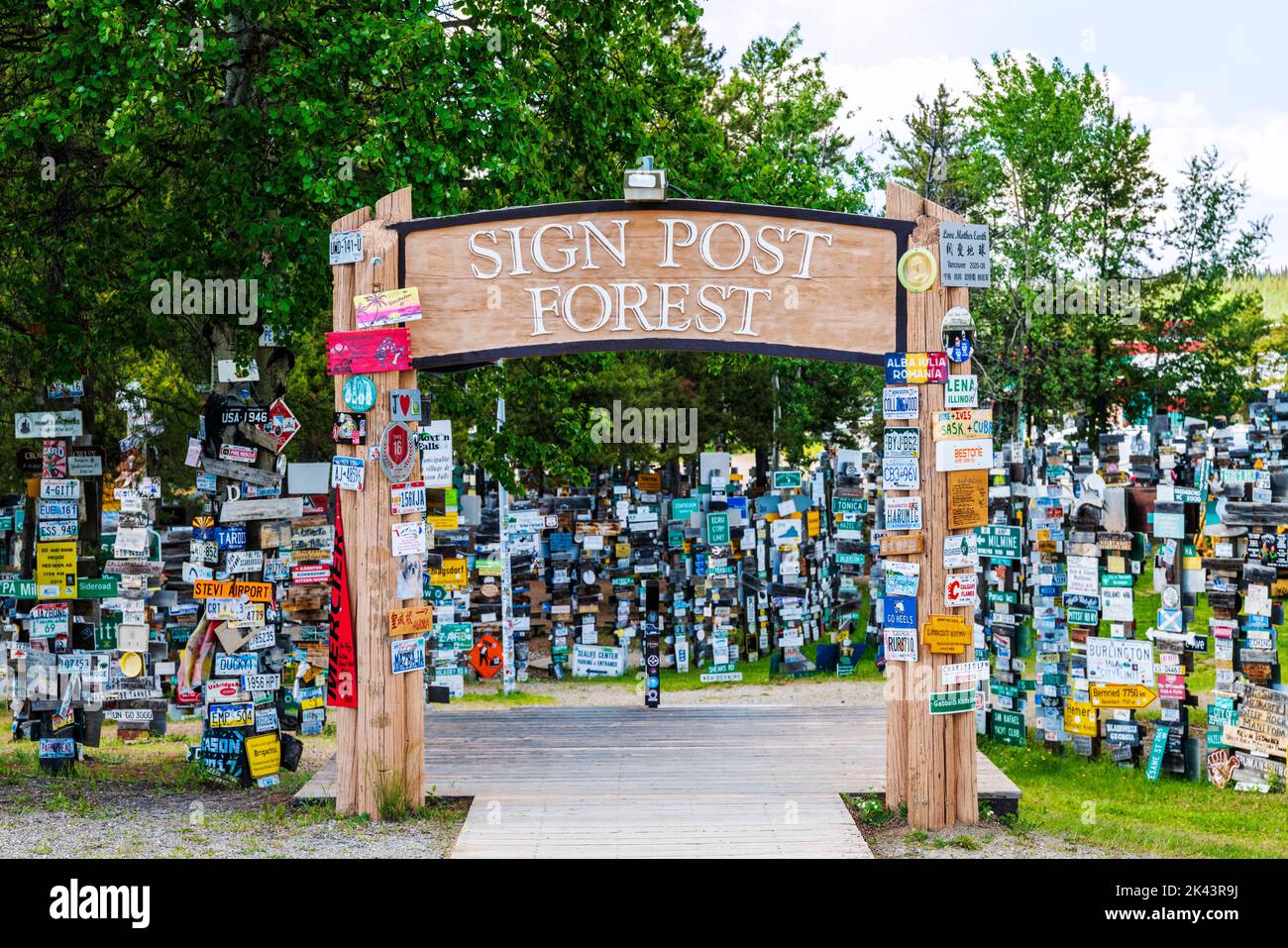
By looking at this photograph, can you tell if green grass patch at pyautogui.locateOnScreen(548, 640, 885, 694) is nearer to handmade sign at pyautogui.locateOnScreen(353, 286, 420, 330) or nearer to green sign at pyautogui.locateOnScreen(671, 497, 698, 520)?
green sign at pyautogui.locateOnScreen(671, 497, 698, 520)

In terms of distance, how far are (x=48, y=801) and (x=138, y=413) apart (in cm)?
352

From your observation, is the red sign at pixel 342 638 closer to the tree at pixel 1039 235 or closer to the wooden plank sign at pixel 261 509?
the wooden plank sign at pixel 261 509

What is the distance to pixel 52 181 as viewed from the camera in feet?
40.4

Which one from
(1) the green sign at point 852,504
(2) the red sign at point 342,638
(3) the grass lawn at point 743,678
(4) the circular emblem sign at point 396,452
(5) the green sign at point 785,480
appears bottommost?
(3) the grass lawn at point 743,678

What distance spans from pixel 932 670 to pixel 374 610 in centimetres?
366

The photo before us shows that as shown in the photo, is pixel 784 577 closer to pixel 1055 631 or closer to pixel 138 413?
pixel 1055 631

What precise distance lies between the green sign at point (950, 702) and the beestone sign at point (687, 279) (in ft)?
7.34

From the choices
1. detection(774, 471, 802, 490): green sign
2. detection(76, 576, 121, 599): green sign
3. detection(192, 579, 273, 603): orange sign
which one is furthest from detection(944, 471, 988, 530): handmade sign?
detection(774, 471, 802, 490): green sign

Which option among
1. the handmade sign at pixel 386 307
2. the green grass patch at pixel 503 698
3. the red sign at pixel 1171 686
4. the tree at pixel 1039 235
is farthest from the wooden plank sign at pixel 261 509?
the tree at pixel 1039 235

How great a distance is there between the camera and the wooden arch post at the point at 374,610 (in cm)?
855

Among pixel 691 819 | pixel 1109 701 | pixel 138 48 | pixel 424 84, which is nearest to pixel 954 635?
pixel 691 819

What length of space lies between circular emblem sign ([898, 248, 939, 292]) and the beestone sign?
0.08 metres

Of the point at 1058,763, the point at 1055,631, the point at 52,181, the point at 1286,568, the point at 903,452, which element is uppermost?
the point at 52,181

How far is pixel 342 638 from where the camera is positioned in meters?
8.63
